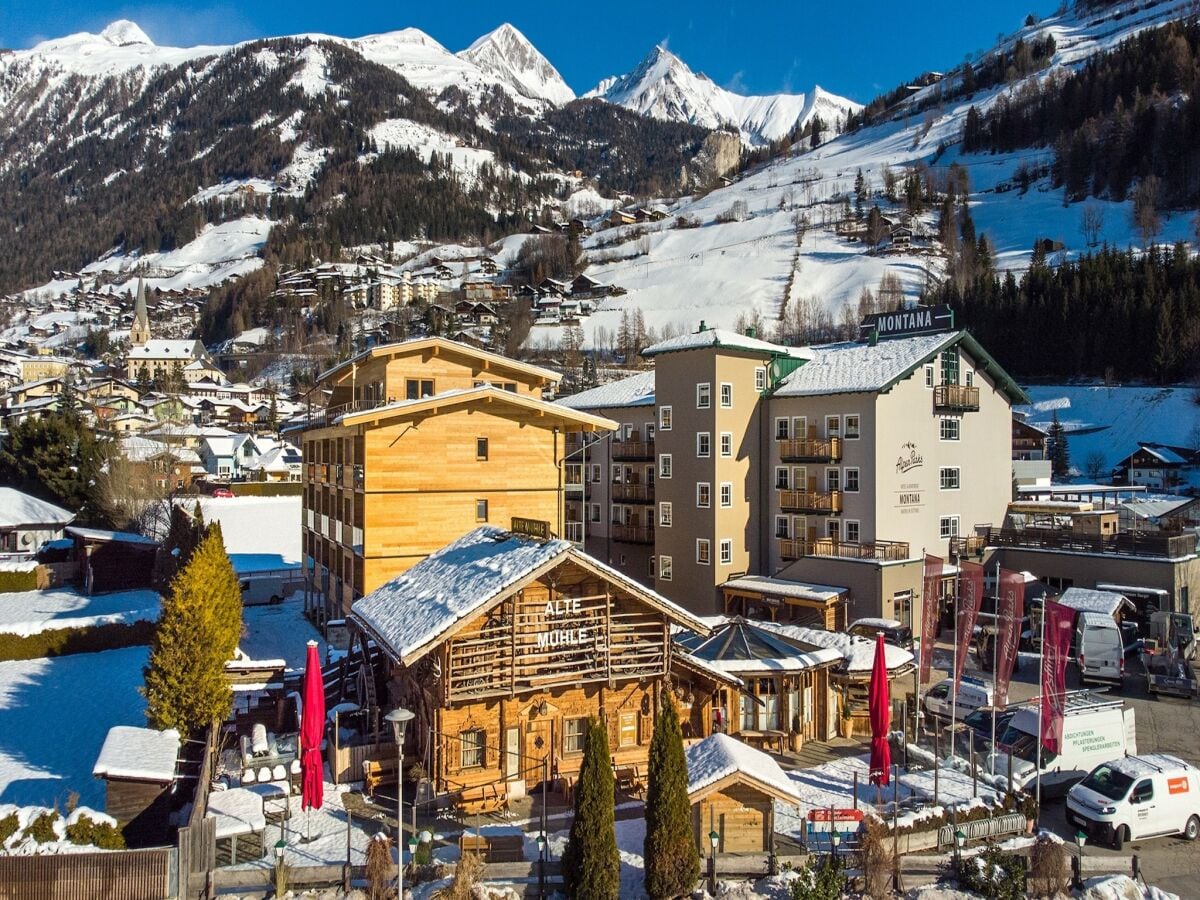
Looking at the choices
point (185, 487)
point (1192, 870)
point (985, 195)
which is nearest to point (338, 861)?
point (1192, 870)

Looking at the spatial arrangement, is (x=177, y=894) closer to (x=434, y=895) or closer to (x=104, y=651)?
(x=434, y=895)

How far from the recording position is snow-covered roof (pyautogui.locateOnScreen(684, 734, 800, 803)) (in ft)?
45.9

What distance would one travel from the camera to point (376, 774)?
17.5m

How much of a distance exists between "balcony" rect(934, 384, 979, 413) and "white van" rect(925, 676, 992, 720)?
14.3 meters

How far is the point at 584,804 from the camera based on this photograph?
12.6m

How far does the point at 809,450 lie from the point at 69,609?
100 ft

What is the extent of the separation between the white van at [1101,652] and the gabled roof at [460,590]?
14789 millimetres

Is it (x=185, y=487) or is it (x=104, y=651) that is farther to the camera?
(x=185, y=487)

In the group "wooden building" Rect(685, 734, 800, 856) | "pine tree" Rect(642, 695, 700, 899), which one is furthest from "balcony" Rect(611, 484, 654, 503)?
"pine tree" Rect(642, 695, 700, 899)

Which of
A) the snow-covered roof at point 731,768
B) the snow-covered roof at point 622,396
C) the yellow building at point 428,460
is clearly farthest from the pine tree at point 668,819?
the snow-covered roof at point 622,396

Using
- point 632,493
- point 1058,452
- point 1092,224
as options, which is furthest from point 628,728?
point 1092,224

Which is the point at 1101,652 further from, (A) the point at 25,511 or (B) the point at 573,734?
(A) the point at 25,511

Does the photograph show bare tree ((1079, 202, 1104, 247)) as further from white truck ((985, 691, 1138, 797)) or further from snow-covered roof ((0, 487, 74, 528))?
snow-covered roof ((0, 487, 74, 528))

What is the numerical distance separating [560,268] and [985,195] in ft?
248
